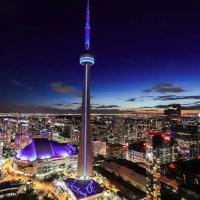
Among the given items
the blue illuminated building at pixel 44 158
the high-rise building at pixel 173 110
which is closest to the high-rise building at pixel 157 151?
the blue illuminated building at pixel 44 158

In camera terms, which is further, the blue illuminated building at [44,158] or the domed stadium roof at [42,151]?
the domed stadium roof at [42,151]

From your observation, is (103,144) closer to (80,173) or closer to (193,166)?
(80,173)

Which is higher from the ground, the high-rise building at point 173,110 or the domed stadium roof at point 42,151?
the high-rise building at point 173,110

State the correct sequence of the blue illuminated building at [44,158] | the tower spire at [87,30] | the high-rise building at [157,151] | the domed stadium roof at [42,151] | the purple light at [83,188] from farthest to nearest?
1. the domed stadium roof at [42,151]
2. the tower spire at [87,30]
3. the blue illuminated building at [44,158]
4. the high-rise building at [157,151]
5. the purple light at [83,188]

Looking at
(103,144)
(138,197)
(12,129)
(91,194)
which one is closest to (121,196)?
(138,197)

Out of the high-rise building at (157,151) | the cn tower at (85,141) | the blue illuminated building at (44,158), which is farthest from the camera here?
the blue illuminated building at (44,158)

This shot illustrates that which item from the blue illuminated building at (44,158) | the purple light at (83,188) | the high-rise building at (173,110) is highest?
the high-rise building at (173,110)

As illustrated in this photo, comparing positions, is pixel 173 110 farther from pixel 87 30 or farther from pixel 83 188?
pixel 83 188

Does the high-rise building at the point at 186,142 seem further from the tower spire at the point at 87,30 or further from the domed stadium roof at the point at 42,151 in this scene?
the tower spire at the point at 87,30

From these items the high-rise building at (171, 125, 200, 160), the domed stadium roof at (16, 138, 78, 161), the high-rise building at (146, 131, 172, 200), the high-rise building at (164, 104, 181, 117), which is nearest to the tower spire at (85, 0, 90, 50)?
the domed stadium roof at (16, 138, 78, 161)

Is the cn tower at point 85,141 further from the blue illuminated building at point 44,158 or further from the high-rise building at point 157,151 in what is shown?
the high-rise building at point 157,151
